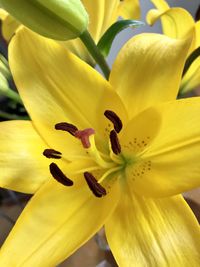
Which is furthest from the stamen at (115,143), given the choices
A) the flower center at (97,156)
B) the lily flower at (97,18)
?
the lily flower at (97,18)

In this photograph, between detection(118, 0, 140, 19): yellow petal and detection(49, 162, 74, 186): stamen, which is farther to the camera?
detection(118, 0, 140, 19): yellow petal

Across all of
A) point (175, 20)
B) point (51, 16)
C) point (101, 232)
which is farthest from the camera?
point (101, 232)

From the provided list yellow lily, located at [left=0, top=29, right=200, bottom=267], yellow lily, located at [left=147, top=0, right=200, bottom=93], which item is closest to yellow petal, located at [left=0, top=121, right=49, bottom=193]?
yellow lily, located at [left=0, top=29, right=200, bottom=267]

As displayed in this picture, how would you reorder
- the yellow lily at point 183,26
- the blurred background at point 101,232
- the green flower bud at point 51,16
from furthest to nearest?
the blurred background at point 101,232
the yellow lily at point 183,26
the green flower bud at point 51,16

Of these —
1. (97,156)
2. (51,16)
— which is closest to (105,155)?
(97,156)

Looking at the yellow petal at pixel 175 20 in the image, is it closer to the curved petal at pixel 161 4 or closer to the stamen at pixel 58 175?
the curved petal at pixel 161 4

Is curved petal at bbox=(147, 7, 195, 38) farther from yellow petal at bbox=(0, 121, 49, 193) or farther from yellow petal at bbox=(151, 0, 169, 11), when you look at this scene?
yellow petal at bbox=(0, 121, 49, 193)

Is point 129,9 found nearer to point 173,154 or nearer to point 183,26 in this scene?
point 183,26
